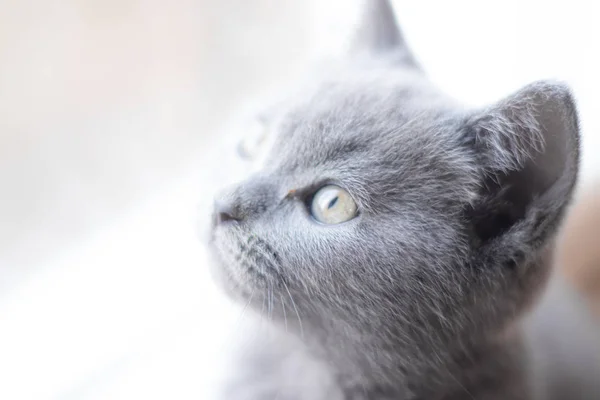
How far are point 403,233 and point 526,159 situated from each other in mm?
144

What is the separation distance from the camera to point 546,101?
539mm

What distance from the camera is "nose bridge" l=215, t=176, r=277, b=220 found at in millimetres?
610

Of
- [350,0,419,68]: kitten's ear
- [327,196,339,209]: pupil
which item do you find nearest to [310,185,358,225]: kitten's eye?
[327,196,339,209]: pupil

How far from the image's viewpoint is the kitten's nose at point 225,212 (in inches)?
24.0

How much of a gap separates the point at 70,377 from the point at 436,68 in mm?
719

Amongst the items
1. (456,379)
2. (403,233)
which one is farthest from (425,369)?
(403,233)

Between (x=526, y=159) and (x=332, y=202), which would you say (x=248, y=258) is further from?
(x=526, y=159)

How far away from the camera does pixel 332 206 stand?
625 mm

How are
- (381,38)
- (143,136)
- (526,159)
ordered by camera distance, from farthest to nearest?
(143,136) < (381,38) < (526,159)

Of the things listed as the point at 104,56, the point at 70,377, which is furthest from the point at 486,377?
the point at 104,56

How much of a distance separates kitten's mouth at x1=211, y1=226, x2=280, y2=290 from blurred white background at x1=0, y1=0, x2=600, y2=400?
74 millimetres

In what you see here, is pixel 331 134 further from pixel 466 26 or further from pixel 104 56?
pixel 104 56

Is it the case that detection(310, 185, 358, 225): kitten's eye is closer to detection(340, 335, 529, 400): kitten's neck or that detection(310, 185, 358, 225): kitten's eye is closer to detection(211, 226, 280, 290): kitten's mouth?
detection(211, 226, 280, 290): kitten's mouth

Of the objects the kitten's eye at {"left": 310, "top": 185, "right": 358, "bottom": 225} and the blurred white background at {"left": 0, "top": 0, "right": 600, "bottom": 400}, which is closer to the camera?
the kitten's eye at {"left": 310, "top": 185, "right": 358, "bottom": 225}
